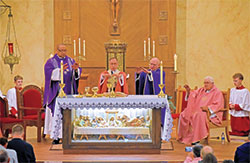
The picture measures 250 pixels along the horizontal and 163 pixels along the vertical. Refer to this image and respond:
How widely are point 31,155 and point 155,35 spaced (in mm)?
7817

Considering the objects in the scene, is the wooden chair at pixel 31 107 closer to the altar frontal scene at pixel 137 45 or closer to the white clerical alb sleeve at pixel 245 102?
the altar frontal scene at pixel 137 45

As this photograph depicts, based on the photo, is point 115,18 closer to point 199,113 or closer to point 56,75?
point 56,75

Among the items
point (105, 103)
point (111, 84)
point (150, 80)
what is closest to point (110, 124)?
point (105, 103)

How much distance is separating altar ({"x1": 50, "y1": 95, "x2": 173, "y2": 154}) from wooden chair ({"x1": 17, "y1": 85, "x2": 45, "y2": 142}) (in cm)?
122

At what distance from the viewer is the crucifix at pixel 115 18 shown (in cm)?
1350

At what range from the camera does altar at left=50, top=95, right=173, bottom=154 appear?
873 cm

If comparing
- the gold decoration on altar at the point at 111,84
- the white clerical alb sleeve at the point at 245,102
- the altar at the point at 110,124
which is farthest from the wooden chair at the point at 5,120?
the white clerical alb sleeve at the point at 245,102

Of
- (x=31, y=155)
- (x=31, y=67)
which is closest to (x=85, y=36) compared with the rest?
(x=31, y=67)

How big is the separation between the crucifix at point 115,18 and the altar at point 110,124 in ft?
16.1

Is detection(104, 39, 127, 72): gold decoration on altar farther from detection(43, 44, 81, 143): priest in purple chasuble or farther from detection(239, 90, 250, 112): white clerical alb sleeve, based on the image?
detection(239, 90, 250, 112): white clerical alb sleeve

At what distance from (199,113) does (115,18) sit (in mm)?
4628

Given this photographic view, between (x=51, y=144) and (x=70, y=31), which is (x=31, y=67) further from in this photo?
(x=51, y=144)

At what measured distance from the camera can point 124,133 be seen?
8977 millimetres

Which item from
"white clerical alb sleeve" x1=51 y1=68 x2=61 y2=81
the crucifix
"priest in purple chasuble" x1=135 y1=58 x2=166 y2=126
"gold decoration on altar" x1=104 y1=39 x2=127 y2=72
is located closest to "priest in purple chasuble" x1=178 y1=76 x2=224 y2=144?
"priest in purple chasuble" x1=135 y1=58 x2=166 y2=126
